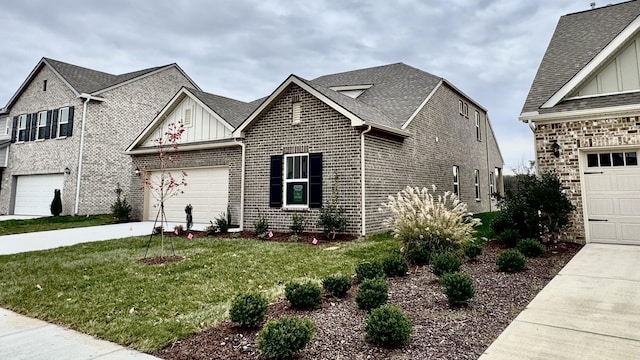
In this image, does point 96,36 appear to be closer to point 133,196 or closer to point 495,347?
point 133,196

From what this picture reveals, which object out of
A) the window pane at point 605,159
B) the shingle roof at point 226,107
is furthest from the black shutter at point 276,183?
the window pane at point 605,159

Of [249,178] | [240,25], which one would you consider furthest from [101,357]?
[240,25]

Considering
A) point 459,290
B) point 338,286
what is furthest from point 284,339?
point 459,290

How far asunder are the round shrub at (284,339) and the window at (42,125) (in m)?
22.6

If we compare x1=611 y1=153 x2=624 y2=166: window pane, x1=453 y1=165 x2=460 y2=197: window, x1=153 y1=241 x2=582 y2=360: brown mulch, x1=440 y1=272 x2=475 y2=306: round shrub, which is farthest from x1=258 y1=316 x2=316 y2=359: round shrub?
x1=453 y1=165 x2=460 y2=197: window

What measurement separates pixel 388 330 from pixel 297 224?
7.51 metres

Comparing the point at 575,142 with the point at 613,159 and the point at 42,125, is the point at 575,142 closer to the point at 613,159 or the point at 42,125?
the point at 613,159

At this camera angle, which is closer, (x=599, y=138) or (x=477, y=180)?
(x=599, y=138)

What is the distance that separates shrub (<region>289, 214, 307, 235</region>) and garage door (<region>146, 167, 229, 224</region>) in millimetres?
3980

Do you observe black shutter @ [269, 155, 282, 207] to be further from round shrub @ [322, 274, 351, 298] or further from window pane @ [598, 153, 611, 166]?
window pane @ [598, 153, 611, 166]

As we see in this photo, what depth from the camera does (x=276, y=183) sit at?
11.4 m

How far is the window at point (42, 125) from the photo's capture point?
1981 cm

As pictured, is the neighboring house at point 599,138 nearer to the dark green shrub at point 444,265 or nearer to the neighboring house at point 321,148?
the neighboring house at point 321,148

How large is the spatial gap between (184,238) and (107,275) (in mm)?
4789
